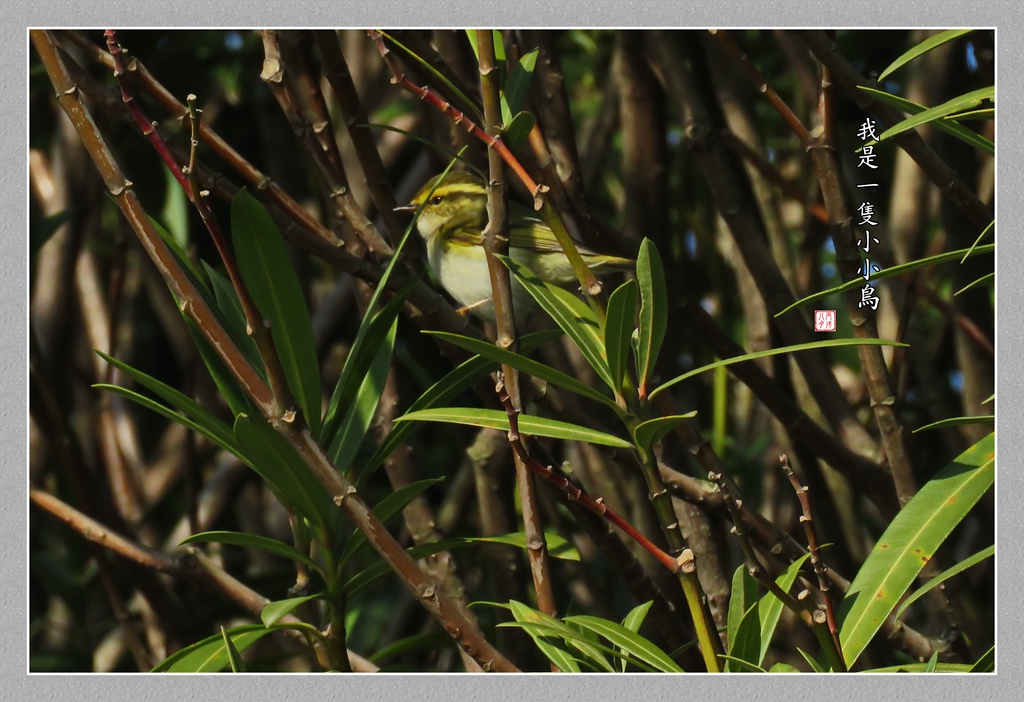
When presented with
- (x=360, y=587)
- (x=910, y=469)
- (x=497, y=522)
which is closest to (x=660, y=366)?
(x=497, y=522)

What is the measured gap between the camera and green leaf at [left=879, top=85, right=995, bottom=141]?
1.04 metres

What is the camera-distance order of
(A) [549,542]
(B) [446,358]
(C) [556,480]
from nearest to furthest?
(C) [556,480] → (A) [549,542] → (B) [446,358]

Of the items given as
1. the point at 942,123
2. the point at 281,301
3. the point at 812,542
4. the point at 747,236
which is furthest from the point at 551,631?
the point at 747,236

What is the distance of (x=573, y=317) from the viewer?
42.5 inches

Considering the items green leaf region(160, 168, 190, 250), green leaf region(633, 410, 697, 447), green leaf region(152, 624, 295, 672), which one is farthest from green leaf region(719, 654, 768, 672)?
green leaf region(160, 168, 190, 250)

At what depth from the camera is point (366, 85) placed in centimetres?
264

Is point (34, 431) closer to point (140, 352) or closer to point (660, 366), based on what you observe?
point (140, 352)

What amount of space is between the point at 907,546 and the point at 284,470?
0.69m

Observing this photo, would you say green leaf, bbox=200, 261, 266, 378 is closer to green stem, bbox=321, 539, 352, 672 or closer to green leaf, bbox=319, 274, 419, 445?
green leaf, bbox=319, 274, 419, 445

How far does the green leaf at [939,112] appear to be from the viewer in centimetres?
104

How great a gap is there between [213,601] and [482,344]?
160cm

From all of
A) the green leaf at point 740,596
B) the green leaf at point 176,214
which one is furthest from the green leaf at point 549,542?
the green leaf at point 176,214

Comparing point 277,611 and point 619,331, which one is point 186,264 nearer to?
point 277,611

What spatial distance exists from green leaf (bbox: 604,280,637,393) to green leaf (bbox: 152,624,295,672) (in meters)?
0.51
